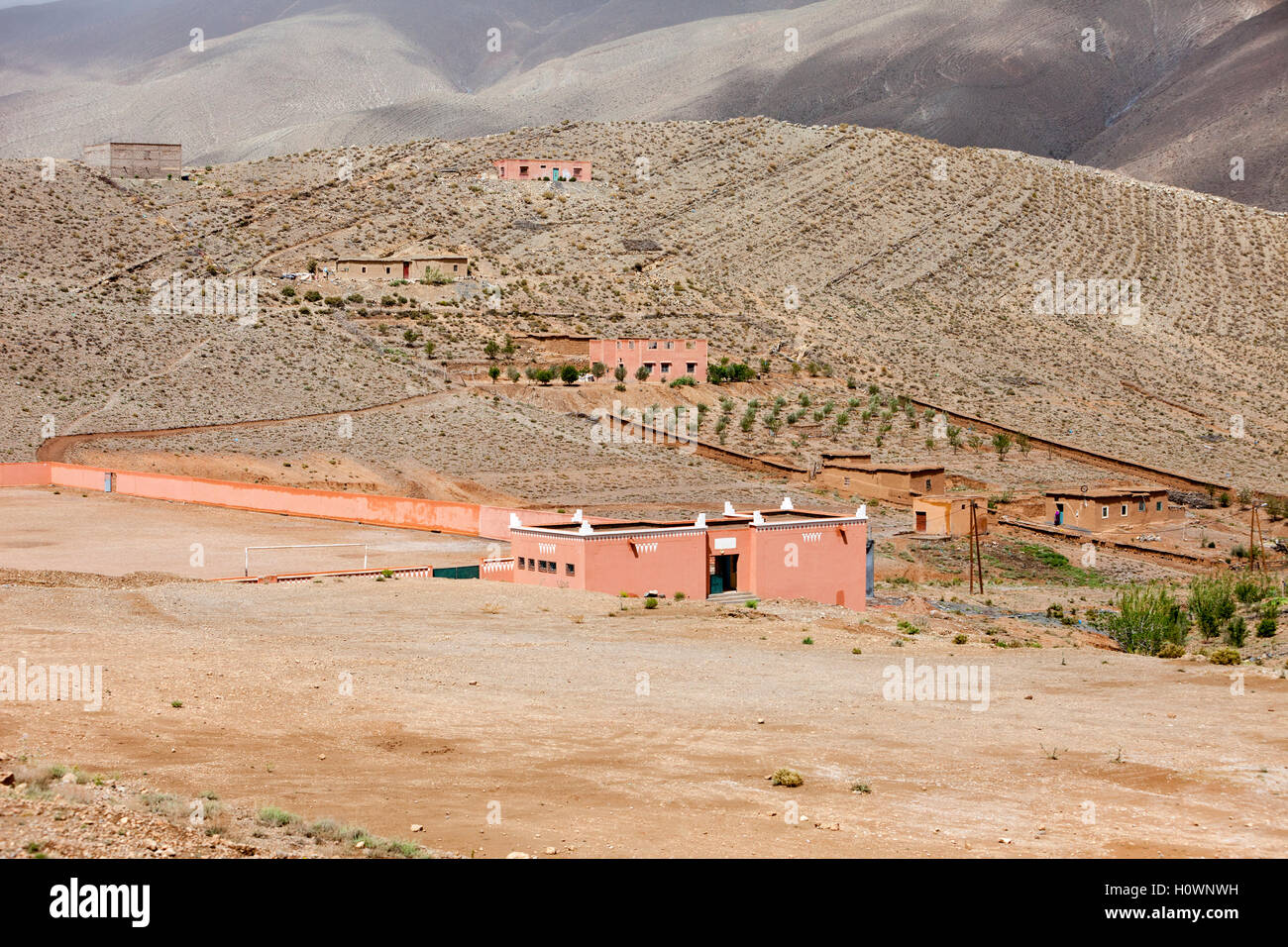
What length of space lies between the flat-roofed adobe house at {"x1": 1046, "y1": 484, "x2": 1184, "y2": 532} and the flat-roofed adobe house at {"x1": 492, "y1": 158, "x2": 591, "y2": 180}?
5947 centimetres

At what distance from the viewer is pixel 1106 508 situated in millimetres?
56031

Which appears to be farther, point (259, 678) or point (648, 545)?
point (648, 545)

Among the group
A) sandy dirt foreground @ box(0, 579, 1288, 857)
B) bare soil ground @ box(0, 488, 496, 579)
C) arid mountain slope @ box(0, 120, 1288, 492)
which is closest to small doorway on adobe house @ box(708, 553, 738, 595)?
sandy dirt foreground @ box(0, 579, 1288, 857)

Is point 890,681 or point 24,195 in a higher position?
point 24,195

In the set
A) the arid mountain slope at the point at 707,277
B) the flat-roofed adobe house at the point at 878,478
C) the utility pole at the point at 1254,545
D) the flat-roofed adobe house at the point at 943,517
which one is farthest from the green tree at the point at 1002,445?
the flat-roofed adobe house at the point at 943,517

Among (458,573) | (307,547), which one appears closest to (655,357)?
(307,547)

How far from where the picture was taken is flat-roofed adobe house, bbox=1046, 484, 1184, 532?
55719 millimetres

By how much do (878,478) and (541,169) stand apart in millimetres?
57875

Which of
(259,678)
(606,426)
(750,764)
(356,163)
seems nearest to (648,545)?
(259,678)

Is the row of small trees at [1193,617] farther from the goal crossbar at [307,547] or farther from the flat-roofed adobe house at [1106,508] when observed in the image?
the goal crossbar at [307,547]

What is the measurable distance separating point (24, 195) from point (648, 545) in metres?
72.9

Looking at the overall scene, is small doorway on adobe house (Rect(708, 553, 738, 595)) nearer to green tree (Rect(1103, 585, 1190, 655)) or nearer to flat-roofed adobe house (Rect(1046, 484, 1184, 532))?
green tree (Rect(1103, 585, 1190, 655))
